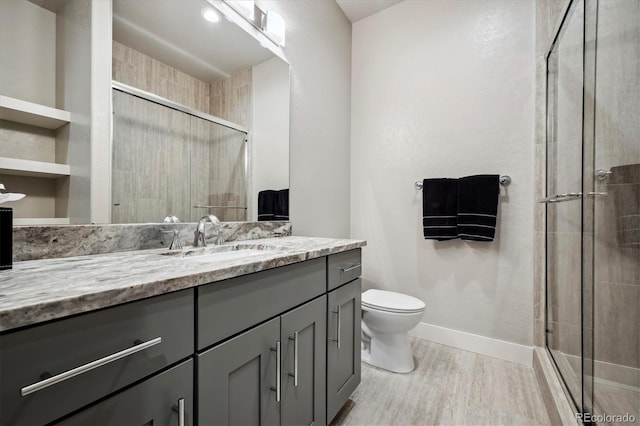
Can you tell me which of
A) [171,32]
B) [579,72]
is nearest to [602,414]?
[579,72]

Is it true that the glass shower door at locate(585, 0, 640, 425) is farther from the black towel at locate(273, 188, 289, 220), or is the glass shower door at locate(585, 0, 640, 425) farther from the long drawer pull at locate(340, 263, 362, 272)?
the black towel at locate(273, 188, 289, 220)

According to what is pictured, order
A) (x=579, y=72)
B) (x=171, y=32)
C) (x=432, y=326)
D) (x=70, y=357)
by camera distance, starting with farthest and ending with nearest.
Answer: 1. (x=432, y=326)
2. (x=579, y=72)
3. (x=171, y=32)
4. (x=70, y=357)

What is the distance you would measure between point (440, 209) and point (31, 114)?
7.13 ft

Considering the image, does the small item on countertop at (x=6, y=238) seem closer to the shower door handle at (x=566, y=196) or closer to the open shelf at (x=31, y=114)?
the open shelf at (x=31, y=114)

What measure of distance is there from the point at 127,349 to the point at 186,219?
0.80 meters

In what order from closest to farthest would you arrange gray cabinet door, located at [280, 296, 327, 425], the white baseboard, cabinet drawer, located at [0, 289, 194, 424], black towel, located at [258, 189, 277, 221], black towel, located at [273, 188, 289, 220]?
cabinet drawer, located at [0, 289, 194, 424] → gray cabinet door, located at [280, 296, 327, 425] → black towel, located at [258, 189, 277, 221] → black towel, located at [273, 188, 289, 220] → the white baseboard

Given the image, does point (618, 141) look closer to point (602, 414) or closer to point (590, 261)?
point (590, 261)

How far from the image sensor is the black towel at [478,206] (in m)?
1.90

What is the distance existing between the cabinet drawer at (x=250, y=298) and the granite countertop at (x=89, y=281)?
4 centimetres

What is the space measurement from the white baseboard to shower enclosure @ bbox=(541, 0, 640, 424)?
38cm

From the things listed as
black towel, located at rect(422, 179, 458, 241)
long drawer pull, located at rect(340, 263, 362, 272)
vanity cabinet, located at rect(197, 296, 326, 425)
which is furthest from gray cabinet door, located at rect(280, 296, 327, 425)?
black towel, located at rect(422, 179, 458, 241)

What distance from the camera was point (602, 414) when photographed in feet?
3.66

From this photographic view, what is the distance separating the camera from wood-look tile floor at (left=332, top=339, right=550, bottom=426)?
4.52 feet

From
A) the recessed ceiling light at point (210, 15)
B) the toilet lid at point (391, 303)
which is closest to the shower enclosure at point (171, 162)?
the recessed ceiling light at point (210, 15)
